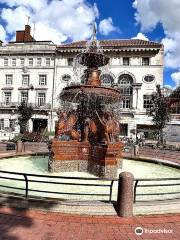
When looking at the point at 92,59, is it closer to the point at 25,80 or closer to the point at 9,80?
the point at 25,80

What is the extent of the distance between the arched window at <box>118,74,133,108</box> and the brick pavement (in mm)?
40366

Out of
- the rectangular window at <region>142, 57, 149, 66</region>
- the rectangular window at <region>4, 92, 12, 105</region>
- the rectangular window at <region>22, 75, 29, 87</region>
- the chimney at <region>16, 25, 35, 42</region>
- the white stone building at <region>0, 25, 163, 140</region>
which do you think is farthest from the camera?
the chimney at <region>16, 25, 35, 42</region>

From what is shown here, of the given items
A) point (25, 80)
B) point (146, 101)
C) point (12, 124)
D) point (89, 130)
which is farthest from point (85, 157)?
point (25, 80)

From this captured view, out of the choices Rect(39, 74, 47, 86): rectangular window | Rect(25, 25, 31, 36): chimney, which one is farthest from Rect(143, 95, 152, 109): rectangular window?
Rect(25, 25, 31, 36): chimney

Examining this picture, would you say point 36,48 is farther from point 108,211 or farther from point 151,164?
point 108,211

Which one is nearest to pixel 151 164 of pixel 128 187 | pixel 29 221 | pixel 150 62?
pixel 128 187

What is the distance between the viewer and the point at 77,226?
6766 mm

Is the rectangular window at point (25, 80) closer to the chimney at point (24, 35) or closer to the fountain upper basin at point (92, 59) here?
the chimney at point (24, 35)

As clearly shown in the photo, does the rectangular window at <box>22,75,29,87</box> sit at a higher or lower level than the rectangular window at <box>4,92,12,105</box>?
higher

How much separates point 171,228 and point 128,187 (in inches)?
53.4

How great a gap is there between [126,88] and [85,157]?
116ft

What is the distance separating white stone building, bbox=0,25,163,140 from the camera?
4656 centimetres

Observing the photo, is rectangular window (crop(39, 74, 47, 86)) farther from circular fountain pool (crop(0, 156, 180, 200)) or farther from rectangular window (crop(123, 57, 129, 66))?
circular fountain pool (crop(0, 156, 180, 200))

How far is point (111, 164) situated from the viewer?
12.1 m
